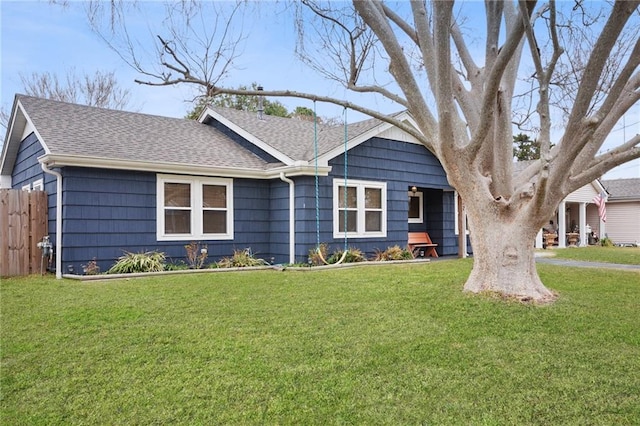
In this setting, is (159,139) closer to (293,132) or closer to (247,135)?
(247,135)

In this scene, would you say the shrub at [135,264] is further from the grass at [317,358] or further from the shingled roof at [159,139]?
the grass at [317,358]

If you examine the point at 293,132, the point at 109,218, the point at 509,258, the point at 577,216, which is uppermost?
the point at 293,132

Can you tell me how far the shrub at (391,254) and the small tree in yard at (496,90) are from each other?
489 cm

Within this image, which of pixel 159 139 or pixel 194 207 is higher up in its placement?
pixel 159 139

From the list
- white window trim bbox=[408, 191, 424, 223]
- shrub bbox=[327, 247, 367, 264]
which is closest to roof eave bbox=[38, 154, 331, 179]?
shrub bbox=[327, 247, 367, 264]

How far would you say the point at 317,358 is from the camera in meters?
4.12

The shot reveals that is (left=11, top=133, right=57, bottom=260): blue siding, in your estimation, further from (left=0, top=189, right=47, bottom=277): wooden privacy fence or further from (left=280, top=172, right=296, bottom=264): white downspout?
(left=280, top=172, right=296, bottom=264): white downspout

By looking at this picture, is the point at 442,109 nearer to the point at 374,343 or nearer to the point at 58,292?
the point at 374,343

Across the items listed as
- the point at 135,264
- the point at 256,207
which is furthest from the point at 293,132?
the point at 135,264

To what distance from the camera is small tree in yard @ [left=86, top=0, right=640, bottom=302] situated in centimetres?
550

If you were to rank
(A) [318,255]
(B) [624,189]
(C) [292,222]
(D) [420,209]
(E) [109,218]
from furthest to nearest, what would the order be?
1. (B) [624,189]
2. (D) [420,209]
3. (C) [292,222]
4. (A) [318,255]
5. (E) [109,218]

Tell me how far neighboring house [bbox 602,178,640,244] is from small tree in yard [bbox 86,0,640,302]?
59.4 ft

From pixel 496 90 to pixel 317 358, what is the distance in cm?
381

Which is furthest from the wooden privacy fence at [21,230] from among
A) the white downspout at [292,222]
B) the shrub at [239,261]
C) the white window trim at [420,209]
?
the white window trim at [420,209]
